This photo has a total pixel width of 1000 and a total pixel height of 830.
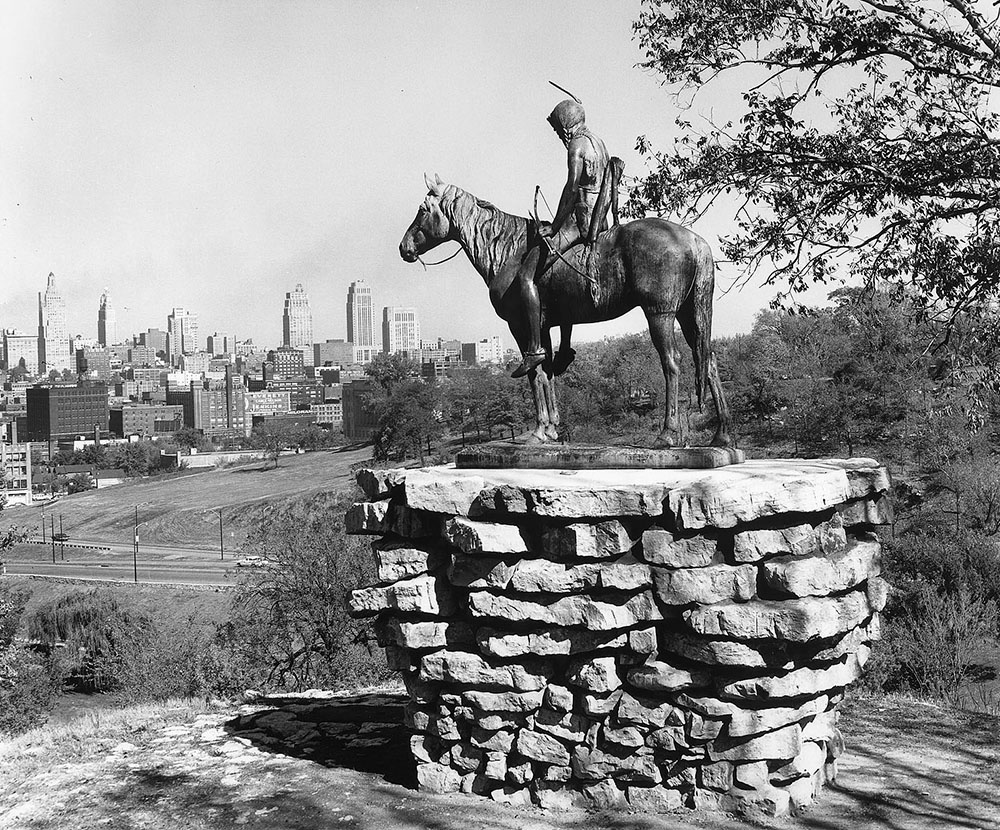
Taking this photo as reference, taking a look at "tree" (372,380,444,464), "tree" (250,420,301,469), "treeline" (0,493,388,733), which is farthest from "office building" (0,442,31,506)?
"treeline" (0,493,388,733)

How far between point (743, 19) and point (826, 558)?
7831 millimetres

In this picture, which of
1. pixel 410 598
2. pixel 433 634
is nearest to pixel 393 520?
pixel 410 598

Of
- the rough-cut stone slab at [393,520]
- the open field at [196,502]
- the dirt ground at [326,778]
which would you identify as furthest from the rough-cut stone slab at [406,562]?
the open field at [196,502]

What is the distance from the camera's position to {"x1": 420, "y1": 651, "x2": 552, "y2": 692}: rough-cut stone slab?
21.3 ft

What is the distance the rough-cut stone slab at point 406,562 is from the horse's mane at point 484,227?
2625 millimetres

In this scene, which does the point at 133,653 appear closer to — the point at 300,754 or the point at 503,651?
the point at 300,754

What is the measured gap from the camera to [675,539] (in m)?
6.24

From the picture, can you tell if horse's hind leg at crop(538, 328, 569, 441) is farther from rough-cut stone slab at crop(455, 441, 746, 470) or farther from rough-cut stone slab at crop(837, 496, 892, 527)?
rough-cut stone slab at crop(837, 496, 892, 527)

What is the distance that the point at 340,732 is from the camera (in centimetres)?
855

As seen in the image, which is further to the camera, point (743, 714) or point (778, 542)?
point (778, 542)

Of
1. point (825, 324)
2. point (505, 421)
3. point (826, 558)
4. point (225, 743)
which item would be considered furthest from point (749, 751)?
point (505, 421)

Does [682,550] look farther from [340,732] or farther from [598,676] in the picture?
[340,732]

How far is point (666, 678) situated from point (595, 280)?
10.4 feet

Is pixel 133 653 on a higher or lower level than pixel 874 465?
lower
